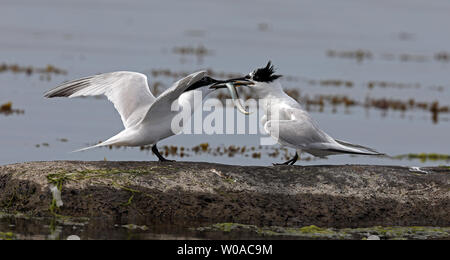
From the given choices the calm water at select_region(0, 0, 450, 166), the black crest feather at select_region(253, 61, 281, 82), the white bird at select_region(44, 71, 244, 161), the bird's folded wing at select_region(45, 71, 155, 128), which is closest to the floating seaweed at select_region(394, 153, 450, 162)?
the calm water at select_region(0, 0, 450, 166)

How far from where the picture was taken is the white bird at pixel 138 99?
973 cm

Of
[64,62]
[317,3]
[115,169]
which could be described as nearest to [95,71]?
[64,62]

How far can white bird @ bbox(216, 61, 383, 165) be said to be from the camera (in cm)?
1025

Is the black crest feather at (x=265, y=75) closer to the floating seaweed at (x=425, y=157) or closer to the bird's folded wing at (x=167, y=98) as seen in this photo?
the bird's folded wing at (x=167, y=98)

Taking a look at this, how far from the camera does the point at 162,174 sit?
940 cm

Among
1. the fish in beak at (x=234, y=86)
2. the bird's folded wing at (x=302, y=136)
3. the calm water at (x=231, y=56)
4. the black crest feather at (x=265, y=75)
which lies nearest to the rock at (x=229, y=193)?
the bird's folded wing at (x=302, y=136)

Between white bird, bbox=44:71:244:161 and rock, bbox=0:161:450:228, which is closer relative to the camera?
rock, bbox=0:161:450:228

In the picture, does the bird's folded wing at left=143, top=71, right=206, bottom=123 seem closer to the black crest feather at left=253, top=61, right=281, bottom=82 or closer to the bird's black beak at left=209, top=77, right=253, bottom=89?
the bird's black beak at left=209, top=77, right=253, bottom=89

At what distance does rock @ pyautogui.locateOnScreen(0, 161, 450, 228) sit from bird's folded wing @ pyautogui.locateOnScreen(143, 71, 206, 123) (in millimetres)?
548

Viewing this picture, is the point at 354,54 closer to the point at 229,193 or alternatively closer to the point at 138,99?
the point at 138,99

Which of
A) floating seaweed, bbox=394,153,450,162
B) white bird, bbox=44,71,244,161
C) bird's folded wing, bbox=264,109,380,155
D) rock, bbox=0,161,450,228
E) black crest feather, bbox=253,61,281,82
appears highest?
black crest feather, bbox=253,61,281,82

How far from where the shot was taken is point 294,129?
33.7ft

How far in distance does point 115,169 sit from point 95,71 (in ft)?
34.6

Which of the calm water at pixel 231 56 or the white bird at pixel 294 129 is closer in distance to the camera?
the white bird at pixel 294 129
